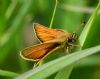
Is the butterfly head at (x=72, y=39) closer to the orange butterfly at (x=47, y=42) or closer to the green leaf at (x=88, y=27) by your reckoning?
the orange butterfly at (x=47, y=42)

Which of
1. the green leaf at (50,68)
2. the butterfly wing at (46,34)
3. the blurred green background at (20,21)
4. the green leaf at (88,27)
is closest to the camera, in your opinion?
the green leaf at (50,68)

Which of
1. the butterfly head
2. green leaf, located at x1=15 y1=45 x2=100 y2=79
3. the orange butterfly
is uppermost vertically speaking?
green leaf, located at x1=15 y1=45 x2=100 y2=79

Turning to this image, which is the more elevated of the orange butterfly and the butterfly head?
the orange butterfly

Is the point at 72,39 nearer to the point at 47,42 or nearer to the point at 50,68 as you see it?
the point at 47,42

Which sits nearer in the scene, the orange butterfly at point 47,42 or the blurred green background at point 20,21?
the orange butterfly at point 47,42

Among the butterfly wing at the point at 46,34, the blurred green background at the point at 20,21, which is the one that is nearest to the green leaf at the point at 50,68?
the butterfly wing at the point at 46,34

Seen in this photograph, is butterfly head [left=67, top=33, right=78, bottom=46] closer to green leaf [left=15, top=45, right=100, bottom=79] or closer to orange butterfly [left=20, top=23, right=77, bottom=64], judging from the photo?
orange butterfly [left=20, top=23, right=77, bottom=64]

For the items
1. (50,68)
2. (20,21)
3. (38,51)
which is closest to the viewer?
(50,68)

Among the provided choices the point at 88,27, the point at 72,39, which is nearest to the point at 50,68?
the point at 88,27

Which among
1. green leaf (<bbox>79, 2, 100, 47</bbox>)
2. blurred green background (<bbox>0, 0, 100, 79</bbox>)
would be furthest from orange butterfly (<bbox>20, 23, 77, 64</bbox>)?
blurred green background (<bbox>0, 0, 100, 79</bbox>)
